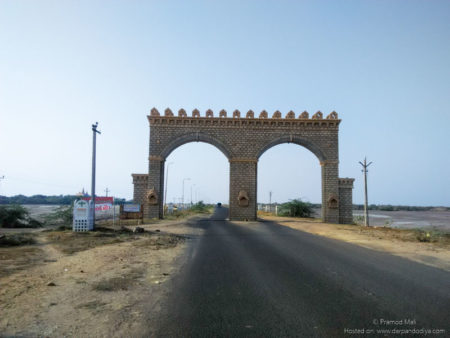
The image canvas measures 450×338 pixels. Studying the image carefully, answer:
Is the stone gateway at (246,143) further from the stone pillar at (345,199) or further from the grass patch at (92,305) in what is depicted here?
the grass patch at (92,305)

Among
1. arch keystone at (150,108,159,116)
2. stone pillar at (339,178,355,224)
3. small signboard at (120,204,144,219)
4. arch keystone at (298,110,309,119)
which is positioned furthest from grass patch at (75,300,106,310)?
stone pillar at (339,178,355,224)

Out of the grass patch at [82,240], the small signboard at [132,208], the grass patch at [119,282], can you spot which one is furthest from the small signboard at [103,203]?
the grass patch at [119,282]

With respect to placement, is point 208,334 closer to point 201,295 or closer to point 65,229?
point 201,295

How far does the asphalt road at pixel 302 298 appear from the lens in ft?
12.7

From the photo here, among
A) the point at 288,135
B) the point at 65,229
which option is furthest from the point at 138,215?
the point at 288,135

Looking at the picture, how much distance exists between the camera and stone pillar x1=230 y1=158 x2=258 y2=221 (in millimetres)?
28312

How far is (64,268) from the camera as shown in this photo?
7602 millimetres

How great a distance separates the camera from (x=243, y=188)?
28.4 m

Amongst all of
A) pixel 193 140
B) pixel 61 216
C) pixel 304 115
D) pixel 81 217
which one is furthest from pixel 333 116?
pixel 61 216

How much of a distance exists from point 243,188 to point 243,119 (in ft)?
21.6

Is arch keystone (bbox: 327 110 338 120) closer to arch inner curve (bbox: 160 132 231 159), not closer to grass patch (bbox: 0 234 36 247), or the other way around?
arch inner curve (bbox: 160 132 231 159)

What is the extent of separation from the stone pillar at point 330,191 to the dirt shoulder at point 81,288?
20492mm

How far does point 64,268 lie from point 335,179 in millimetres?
25408

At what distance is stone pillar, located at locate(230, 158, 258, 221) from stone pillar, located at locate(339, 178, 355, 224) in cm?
821
